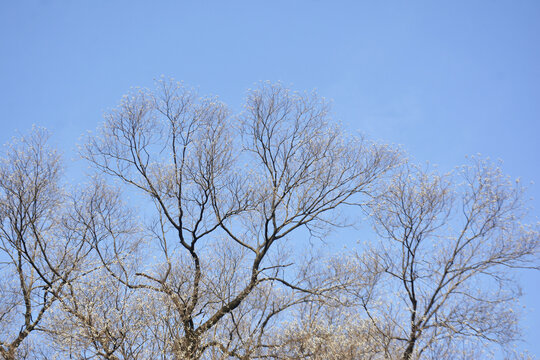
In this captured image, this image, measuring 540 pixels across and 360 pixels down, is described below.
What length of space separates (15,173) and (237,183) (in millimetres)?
7070

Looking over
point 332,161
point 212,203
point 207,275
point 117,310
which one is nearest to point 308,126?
point 332,161

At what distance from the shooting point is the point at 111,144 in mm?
15625

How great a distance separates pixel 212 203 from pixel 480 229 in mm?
7982

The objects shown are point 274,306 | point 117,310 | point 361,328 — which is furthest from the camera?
point 361,328

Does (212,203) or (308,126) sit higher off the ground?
(308,126)

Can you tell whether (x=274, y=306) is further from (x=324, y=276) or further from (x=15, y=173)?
(x=15, y=173)

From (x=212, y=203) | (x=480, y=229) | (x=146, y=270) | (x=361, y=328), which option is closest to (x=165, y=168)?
(x=212, y=203)

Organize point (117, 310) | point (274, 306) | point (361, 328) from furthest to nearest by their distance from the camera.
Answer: point (361, 328) < point (274, 306) < point (117, 310)

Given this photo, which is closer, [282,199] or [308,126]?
[282,199]

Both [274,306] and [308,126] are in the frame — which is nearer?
[274,306]

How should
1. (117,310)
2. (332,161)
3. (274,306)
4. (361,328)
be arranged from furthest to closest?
1. (332,161)
2. (361,328)
3. (274,306)
4. (117,310)

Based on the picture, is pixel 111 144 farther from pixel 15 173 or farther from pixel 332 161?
pixel 332 161

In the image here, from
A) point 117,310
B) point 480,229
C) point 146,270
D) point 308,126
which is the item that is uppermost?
point 308,126

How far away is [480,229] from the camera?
14.9 metres
